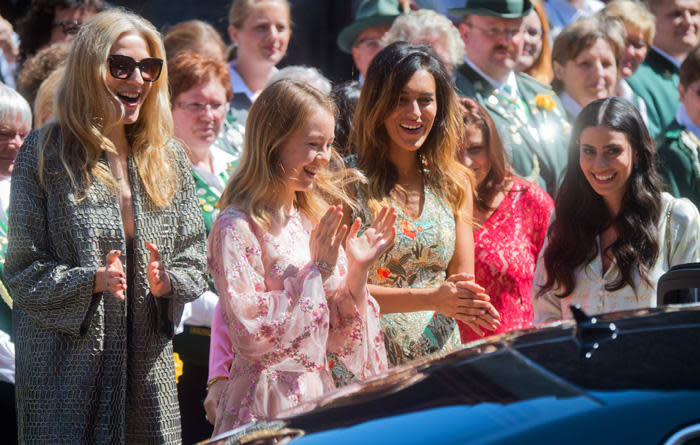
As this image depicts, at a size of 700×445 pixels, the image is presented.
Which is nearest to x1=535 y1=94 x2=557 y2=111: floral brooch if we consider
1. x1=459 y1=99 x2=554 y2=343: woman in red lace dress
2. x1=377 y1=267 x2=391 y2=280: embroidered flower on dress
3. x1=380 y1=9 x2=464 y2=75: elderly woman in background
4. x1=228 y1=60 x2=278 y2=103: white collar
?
x1=380 y1=9 x2=464 y2=75: elderly woman in background

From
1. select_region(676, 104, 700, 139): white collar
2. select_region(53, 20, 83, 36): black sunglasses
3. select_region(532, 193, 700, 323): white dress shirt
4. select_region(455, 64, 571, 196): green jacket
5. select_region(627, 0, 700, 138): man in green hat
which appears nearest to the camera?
select_region(532, 193, 700, 323): white dress shirt

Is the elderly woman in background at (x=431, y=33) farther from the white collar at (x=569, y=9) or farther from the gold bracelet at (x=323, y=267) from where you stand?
the gold bracelet at (x=323, y=267)

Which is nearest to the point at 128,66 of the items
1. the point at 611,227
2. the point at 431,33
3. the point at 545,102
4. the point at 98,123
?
the point at 98,123

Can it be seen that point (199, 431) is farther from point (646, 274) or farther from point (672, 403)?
point (672, 403)

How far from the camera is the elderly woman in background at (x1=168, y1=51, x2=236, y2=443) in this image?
15.9 ft

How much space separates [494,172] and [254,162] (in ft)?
5.36

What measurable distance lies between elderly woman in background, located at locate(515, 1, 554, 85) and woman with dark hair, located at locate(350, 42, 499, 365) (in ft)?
9.44

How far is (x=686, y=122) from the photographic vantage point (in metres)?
6.90

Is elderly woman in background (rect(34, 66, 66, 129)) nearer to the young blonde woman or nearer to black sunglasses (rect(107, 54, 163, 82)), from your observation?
black sunglasses (rect(107, 54, 163, 82))

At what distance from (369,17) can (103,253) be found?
3936 millimetres

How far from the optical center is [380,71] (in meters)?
4.12

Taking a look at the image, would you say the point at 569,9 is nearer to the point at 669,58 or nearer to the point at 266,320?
the point at 669,58

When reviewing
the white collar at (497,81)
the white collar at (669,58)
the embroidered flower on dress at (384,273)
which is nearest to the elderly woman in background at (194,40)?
the white collar at (497,81)

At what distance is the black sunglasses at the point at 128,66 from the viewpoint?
343 centimetres
